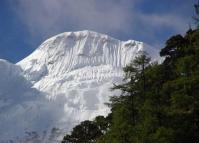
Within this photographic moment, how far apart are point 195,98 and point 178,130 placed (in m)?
2.46

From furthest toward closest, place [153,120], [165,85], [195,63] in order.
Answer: [165,85], [195,63], [153,120]

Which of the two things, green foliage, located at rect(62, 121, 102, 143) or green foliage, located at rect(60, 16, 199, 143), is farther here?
green foliage, located at rect(62, 121, 102, 143)

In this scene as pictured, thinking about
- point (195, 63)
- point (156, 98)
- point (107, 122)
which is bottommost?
point (107, 122)

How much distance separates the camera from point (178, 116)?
33906 millimetres

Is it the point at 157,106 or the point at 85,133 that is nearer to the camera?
the point at 157,106

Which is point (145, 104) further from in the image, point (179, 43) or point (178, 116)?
point (179, 43)

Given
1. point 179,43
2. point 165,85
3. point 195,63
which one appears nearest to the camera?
point 195,63

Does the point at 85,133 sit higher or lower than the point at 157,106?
lower

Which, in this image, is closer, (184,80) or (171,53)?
(184,80)

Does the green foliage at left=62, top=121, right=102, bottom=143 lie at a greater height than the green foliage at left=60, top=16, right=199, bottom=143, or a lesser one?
lesser

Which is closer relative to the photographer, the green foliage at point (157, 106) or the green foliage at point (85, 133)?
the green foliage at point (157, 106)

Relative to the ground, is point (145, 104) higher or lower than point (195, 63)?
lower

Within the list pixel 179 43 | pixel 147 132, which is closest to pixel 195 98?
pixel 147 132

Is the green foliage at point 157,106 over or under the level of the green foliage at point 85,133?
over
